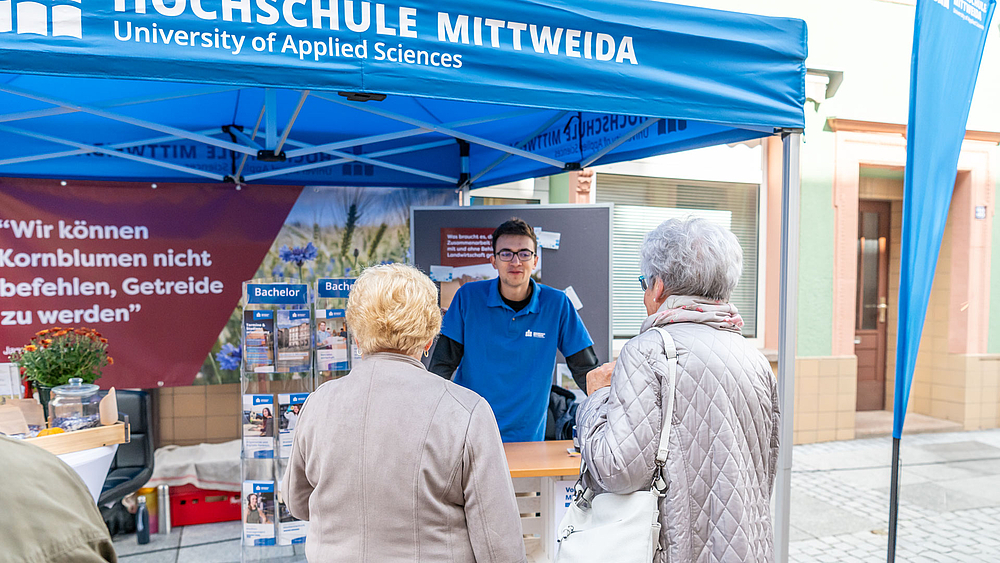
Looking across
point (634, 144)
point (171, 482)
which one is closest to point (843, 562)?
point (634, 144)

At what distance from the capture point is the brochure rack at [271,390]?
10.0 feet

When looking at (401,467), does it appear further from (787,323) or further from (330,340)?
(330,340)

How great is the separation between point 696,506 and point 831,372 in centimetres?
580

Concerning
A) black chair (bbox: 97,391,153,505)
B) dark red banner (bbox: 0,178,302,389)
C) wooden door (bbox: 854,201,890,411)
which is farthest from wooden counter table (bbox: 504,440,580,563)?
wooden door (bbox: 854,201,890,411)

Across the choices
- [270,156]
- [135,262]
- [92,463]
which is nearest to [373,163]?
[270,156]

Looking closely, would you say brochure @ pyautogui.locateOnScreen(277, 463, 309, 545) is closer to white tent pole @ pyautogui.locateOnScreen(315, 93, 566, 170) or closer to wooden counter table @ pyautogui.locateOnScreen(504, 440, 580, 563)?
wooden counter table @ pyautogui.locateOnScreen(504, 440, 580, 563)

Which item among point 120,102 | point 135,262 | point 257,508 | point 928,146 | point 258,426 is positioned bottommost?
point 257,508

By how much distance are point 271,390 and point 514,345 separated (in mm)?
1227

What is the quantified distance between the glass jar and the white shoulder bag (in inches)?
87.4

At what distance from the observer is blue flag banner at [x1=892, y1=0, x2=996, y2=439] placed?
2242 mm

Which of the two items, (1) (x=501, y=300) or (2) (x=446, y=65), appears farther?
(1) (x=501, y=300)

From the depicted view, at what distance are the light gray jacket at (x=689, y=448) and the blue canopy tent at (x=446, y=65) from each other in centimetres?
85

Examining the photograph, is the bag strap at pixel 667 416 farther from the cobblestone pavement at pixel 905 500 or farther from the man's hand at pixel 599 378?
the cobblestone pavement at pixel 905 500

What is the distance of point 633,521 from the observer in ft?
4.95
